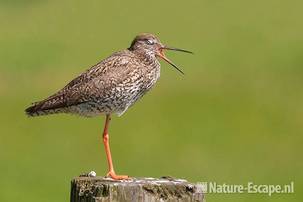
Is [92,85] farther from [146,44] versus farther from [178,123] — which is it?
[178,123]

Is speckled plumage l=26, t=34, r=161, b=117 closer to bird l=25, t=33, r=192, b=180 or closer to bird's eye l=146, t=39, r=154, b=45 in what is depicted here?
bird l=25, t=33, r=192, b=180

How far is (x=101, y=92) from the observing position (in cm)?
902

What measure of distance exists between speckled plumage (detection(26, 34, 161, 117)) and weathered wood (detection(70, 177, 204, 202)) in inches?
81.3

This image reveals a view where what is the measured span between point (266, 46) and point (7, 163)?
14.3m

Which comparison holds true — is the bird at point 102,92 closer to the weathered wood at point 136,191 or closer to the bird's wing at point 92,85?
the bird's wing at point 92,85

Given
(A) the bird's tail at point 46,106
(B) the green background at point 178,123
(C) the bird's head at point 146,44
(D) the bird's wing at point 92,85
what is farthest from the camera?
(B) the green background at point 178,123

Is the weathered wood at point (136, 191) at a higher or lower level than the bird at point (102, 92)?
lower

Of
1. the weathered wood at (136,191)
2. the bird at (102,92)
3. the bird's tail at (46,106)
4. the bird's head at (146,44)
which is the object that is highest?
the bird's head at (146,44)

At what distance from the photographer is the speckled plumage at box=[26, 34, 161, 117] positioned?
8992 millimetres

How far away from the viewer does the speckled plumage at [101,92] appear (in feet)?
29.5

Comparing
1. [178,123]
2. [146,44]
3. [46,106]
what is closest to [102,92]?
[46,106]

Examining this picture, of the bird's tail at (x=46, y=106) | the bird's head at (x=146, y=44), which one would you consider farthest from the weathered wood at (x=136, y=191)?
the bird's head at (x=146, y=44)

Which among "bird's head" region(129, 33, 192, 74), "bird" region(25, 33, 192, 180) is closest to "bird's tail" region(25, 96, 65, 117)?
"bird" region(25, 33, 192, 180)

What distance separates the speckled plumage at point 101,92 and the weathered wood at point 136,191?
6.77 feet
